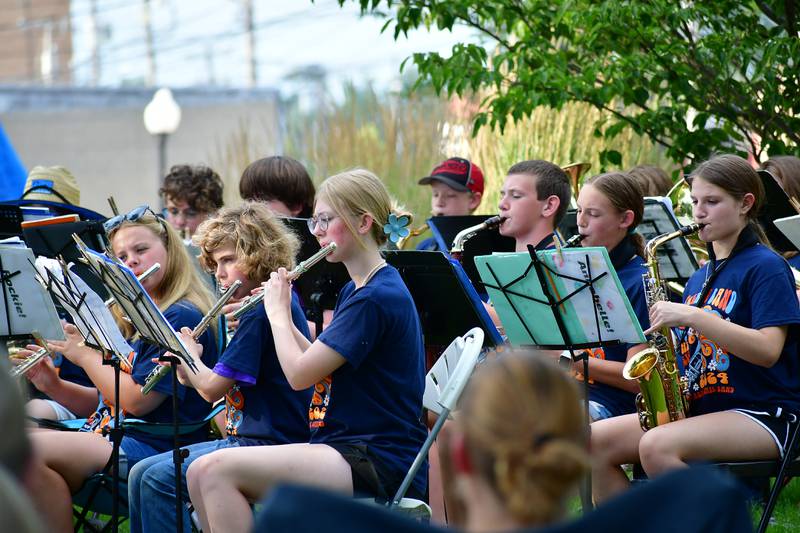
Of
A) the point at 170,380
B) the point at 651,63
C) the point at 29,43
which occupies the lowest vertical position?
the point at 170,380

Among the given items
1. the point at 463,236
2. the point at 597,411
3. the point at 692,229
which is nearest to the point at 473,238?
the point at 463,236

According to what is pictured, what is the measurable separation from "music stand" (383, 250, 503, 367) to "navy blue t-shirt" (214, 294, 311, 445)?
1.89 feet

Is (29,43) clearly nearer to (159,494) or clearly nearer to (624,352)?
(159,494)

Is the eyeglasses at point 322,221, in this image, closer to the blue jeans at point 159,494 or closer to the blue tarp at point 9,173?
the blue jeans at point 159,494

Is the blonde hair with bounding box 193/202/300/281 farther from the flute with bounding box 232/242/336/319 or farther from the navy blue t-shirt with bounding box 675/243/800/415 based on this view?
the navy blue t-shirt with bounding box 675/243/800/415

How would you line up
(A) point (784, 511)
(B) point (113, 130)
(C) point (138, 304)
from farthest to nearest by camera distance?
(B) point (113, 130) → (A) point (784, 511) → (C) point (138, 304)

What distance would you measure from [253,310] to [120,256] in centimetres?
96

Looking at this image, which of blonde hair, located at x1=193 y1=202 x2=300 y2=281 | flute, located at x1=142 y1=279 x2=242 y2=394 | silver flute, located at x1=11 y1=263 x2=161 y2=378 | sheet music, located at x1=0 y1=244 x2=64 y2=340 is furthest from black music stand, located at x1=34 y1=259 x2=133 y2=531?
blonde hair, located at x1=193 y1=202 x2=300 y2=281

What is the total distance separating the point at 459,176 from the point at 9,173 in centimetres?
342

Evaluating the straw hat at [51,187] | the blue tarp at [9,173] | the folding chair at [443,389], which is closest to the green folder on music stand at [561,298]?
the folding chair at [443,389]

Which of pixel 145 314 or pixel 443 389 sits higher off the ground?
pixel 145 314

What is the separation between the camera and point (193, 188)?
6.14 metres

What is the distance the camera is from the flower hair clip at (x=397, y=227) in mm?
3806

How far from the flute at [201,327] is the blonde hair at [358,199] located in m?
0.48
